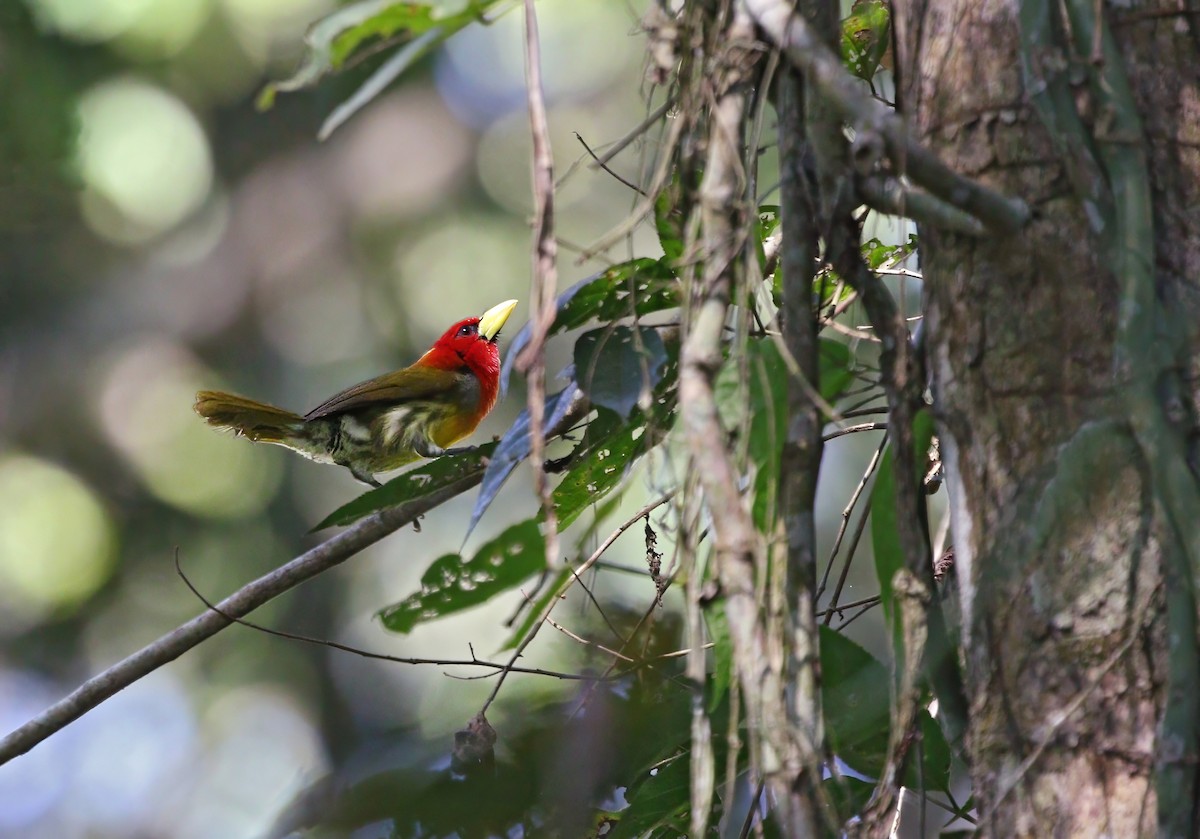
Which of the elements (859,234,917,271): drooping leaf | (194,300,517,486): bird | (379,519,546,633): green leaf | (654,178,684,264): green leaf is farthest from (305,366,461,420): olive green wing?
(379,519,546,633): green leaf

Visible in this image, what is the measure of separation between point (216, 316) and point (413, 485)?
6429 mm

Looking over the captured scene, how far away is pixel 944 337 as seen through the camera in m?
1.15

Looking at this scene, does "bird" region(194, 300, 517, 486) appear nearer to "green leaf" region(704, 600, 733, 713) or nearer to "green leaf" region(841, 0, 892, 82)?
"green leaf" region(841, 0, 892, 82)

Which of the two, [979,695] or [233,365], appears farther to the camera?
[233,365]

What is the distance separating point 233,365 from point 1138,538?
23.8 feet

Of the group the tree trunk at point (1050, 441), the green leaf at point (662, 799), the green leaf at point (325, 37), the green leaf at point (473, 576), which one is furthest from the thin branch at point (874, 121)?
the green leaf at point (662, 799)

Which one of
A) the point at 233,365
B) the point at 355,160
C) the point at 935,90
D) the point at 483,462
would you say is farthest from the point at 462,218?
the point at 935,90

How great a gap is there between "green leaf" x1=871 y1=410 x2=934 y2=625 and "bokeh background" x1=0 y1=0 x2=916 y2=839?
18.8ft

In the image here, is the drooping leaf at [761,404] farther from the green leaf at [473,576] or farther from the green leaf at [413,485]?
the green leaf at [413,485]

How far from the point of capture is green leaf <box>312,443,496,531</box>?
1.64 metres

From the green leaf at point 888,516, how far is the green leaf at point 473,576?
35 centimetres

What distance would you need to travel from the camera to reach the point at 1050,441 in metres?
1.05

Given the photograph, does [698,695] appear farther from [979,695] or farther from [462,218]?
[462,218]

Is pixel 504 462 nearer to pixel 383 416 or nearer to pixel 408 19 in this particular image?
pixel 408 19
